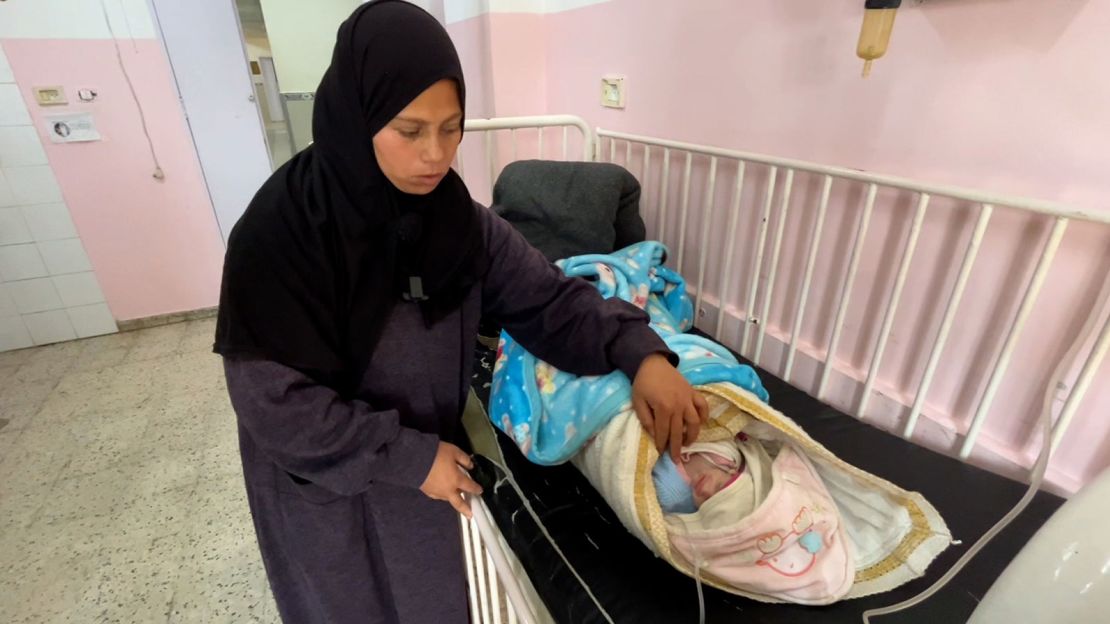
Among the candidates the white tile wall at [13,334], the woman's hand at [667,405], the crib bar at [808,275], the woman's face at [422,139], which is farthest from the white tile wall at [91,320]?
the crib bar at [808,275]

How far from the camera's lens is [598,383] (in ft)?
2.86

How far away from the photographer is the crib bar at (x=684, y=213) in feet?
5.05

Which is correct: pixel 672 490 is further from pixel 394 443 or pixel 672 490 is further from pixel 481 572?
pixel 394 443

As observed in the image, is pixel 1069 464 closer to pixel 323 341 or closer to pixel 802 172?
pixel 802 172

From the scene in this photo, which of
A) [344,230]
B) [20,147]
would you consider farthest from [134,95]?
[344,230]

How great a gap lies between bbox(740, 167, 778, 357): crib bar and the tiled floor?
143cm

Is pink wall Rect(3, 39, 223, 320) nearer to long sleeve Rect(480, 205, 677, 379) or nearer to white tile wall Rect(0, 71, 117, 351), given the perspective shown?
white tile wall Rect(0, 71, 117, 351)

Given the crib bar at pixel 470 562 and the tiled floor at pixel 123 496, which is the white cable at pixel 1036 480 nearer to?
the crib bar at pixel 470 562

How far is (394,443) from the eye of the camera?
0.69 metres

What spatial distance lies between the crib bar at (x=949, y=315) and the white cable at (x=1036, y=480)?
0.59 ft

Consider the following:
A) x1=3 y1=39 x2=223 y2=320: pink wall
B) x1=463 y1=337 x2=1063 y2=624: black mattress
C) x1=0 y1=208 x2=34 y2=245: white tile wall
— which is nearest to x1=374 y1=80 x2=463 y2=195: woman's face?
x1=463 y1=337 x2=1063 y2=624: black mattress

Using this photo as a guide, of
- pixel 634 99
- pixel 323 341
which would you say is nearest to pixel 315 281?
pixel 323 341

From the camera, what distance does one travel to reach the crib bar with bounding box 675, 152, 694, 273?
1540 mm

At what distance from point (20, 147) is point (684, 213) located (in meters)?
2.90
